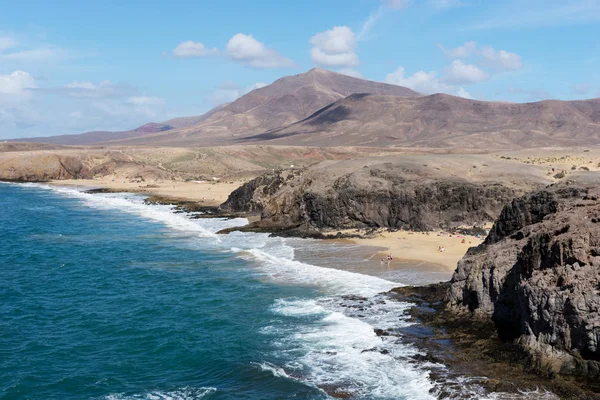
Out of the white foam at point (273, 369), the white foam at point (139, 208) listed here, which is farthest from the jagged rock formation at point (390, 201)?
the white foam at point (273, 369)

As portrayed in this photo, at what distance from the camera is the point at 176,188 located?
331 ft

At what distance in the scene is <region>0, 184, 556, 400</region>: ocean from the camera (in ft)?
66.8

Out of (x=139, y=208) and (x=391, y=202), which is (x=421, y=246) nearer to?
(x=391, y=202)

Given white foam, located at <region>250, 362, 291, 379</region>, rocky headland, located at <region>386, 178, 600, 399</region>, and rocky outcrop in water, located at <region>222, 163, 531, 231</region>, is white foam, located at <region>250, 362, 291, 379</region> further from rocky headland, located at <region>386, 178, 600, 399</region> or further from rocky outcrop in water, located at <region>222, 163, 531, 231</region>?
rocky outcrop in water, located at <region>222, 163, 531, 231</region>

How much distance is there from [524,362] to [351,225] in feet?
104

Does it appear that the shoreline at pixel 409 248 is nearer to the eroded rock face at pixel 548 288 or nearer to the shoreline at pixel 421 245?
the shoreline at pixel 421 245

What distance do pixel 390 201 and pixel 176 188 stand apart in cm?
5798

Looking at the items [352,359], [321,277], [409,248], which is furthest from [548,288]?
[409,248]

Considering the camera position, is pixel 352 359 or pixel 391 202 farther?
pixel 391 202

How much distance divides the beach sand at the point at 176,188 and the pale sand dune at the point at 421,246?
34342 millimetres

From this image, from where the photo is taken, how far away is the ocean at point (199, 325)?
66.8 ft

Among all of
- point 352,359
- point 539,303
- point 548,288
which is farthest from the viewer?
point 352,359

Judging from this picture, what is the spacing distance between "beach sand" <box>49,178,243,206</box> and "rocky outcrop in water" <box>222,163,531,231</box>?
79.9 feet

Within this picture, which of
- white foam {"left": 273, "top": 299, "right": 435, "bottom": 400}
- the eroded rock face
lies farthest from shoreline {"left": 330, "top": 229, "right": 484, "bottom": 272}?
white foam {"left": 273, "top": 299, "right": 435, "bottom": 400}
